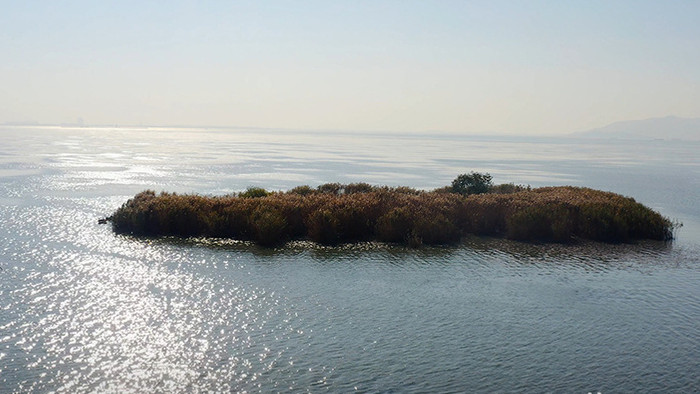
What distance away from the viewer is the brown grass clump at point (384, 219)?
942 inches

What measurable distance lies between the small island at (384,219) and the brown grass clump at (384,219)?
1.5 inches

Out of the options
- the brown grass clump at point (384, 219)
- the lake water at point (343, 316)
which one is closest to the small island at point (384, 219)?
the brown grass clump at point (384, 219)

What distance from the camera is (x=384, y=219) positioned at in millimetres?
24391

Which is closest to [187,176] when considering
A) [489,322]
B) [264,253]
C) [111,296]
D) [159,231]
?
[159,231]

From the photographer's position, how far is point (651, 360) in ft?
40.4

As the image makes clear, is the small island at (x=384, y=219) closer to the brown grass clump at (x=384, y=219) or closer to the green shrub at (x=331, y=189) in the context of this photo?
the brown grass clump at (x=384, y=219)

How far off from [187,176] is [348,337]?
54986mm

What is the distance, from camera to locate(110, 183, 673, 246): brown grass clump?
23938 mm

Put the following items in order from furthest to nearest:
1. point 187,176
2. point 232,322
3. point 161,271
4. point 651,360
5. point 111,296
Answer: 1. point 187,176
2. point 161,271
3. point 111,296
4. point 232,322
5. point 651,360

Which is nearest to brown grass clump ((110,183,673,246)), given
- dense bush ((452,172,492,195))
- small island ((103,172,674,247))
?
small island ((103,172,674,247))

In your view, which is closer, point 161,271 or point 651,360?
point 651,360

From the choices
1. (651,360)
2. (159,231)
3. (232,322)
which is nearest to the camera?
(651,360)

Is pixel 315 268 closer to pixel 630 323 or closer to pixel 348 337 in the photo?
pixel 348 337

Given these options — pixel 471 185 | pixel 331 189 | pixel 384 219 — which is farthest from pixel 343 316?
pixel 471 185
